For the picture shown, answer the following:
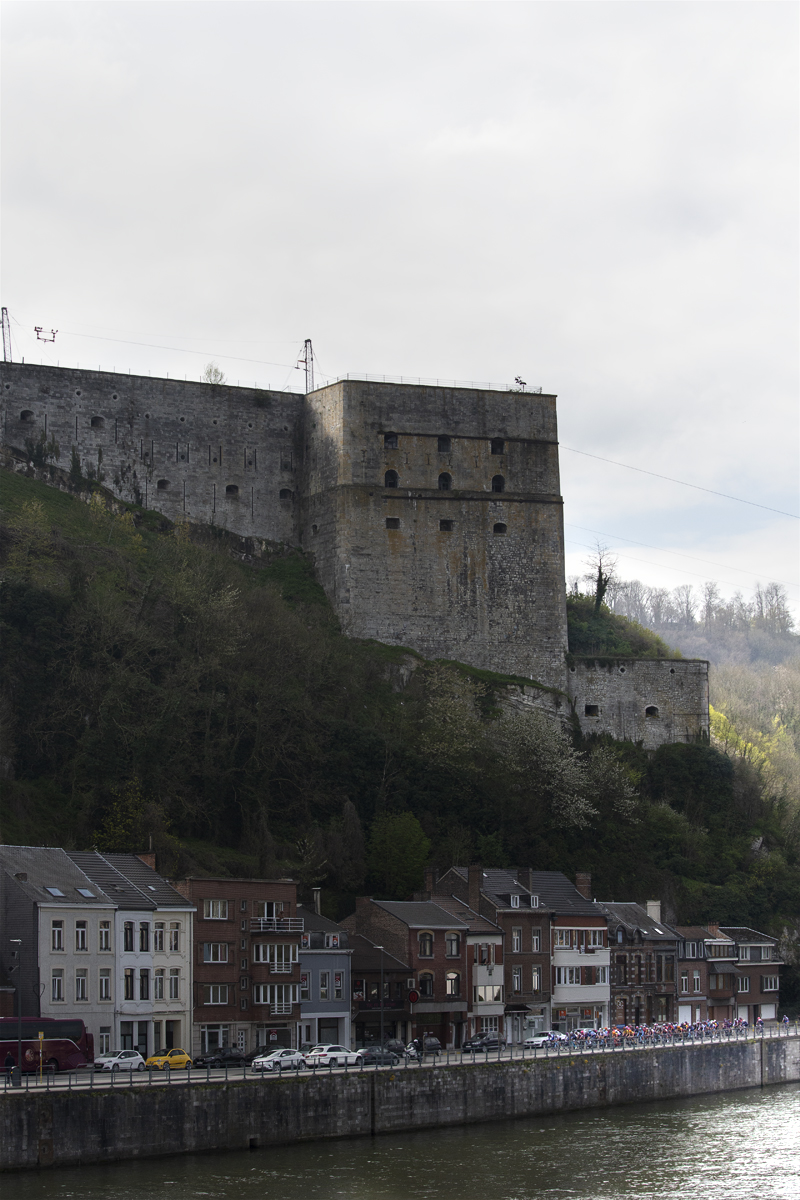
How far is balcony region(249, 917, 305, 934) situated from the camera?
49938 mm

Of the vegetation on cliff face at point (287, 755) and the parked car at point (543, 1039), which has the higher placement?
the vegetation on cliff face at point (287, 755)

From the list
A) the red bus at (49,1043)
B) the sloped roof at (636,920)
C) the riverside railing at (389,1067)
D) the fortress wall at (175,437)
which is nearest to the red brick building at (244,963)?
the riverside railing at (389,1067)

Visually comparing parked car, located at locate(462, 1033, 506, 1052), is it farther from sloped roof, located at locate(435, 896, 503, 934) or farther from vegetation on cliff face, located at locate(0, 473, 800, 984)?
vegetation on cliff face, located at locate(0, 473, 800, 984)

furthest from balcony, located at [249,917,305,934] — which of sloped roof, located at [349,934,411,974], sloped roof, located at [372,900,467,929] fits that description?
sloped roof, located at [372,900,467,929]

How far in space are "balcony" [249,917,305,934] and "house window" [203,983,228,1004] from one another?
Answer: 198 centimetres

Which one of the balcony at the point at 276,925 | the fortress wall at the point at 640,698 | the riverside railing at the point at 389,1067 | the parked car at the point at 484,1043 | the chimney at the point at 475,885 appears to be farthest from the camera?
the fortress wall at the point at 640,698

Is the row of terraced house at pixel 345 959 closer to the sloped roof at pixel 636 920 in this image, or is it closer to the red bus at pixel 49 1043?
the sloped roof at pixel 636 920

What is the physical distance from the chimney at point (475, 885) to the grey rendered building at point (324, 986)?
7.08 metres

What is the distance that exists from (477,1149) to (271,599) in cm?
3135

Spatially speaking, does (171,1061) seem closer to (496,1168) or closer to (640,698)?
(496,1168)

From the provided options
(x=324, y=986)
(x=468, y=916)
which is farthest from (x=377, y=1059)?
(x=468, y=916)

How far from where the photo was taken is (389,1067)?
143 ft

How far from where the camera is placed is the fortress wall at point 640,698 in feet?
241

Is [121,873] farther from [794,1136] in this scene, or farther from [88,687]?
[794,1136]
